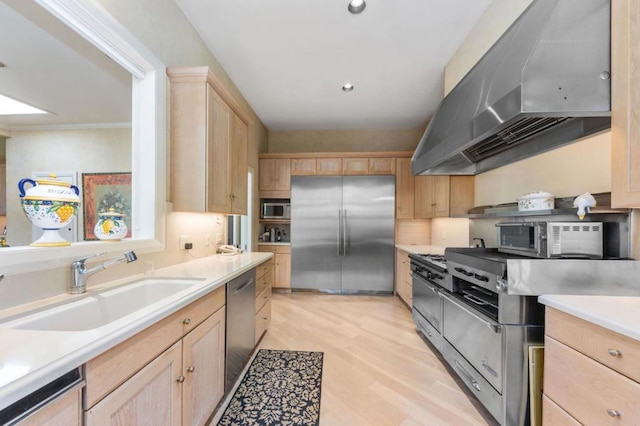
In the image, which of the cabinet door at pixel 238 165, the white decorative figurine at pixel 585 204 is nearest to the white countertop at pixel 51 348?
the cabinet door at pixel 238 165

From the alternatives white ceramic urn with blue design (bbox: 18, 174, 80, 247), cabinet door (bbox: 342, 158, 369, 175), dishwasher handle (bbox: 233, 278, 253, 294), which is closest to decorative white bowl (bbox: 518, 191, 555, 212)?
dishwasher handle (bbox: 233, 278, 253, 294)

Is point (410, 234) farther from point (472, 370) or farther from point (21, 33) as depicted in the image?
point (21, 33)

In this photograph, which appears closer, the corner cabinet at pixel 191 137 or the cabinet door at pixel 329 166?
the corner cabinet at pixel 191 137

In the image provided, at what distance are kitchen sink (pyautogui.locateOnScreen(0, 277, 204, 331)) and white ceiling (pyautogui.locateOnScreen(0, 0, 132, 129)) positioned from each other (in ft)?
3.06

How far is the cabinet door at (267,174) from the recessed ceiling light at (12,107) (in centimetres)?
323

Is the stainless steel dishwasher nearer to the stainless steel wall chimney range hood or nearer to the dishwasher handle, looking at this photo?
the dishwasher handle

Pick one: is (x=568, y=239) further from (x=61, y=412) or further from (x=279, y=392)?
(x=61, y=412)

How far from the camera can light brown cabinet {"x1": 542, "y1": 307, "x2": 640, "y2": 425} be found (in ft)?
3.06

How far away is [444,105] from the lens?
2.38 m

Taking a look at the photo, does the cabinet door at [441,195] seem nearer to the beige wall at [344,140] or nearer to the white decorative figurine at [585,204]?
the beige wall at [344,140]

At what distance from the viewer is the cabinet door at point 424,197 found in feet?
13.6

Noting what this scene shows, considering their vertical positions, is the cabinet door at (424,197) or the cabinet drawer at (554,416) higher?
the cabinet door at (424,197)

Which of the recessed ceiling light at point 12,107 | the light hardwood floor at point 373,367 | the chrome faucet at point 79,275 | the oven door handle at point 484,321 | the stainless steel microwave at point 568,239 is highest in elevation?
the recessed ceiling light at point 12,107

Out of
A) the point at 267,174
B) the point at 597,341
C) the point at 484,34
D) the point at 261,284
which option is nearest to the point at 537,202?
the point at 597,341
